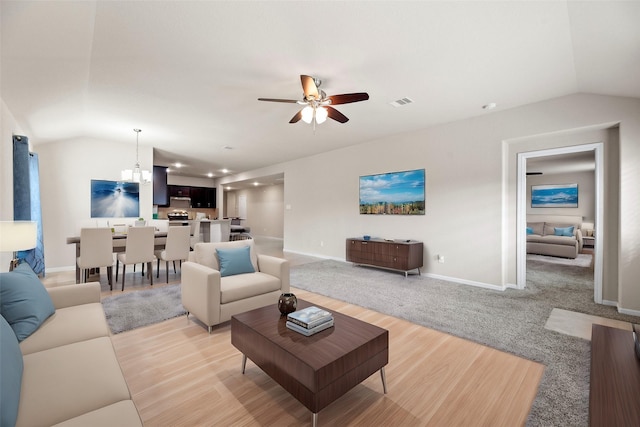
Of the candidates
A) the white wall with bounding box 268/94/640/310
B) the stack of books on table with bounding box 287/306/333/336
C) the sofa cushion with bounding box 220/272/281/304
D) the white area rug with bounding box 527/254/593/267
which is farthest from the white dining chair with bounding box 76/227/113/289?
the white area rug with bounding box 527/254/593/267

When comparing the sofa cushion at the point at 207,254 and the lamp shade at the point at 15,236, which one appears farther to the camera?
the sofa cushion at the point at 207,254

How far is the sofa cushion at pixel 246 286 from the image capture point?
279 centimetres

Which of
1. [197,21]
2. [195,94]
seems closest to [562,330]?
[197,21]

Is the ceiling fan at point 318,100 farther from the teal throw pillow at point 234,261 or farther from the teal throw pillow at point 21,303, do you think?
the teal throw pillow at point 21,303

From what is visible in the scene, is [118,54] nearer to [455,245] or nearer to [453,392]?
[453,392]

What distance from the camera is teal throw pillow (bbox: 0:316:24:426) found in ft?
3.05

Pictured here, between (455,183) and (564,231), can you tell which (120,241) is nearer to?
(455,183)

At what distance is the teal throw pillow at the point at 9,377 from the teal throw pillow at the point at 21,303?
1.65 ft

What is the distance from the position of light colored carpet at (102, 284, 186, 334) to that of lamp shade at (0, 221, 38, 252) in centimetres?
126

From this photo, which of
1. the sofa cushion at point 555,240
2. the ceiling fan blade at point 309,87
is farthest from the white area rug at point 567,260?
the ceiling fan blade at point 309,87

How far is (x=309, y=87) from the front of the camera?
275 cm

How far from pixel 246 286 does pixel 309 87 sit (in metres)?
2.16

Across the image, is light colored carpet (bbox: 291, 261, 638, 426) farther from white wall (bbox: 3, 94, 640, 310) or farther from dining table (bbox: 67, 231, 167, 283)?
dining table (bbox: 67, 231, 167, 283)

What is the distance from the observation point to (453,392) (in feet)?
6.13
